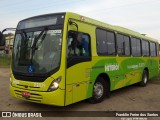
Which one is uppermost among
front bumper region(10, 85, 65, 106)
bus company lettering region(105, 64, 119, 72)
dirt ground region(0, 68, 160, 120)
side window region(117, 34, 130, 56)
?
side window region(117, 34, 130, 56)

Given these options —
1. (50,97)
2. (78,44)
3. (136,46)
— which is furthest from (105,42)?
(136,46)

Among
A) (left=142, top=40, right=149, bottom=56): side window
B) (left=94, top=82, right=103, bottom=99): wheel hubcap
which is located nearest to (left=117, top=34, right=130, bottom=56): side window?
(left=94, top=82, right=103, bottom=99): wheel hubcap

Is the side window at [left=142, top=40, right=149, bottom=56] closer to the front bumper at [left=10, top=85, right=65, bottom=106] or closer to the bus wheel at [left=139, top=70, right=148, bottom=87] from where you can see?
the bus wheel at [left=139, top=70, right=148, bottom=87]

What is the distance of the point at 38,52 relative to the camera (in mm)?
7355

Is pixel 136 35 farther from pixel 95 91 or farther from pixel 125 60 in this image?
pixel 95 91

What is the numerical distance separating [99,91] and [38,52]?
286 centimetres

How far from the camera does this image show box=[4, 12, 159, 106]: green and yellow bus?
704 centimetres

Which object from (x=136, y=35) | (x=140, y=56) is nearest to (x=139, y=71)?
(x=140, y=56)

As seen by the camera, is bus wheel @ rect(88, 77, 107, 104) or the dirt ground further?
bus wheel @ rect(88, 77, 107, 104)

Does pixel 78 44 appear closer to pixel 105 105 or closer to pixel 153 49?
pixel 105 105

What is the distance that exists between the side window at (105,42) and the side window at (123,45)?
497mm

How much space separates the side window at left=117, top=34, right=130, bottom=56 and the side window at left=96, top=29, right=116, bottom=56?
0.50 metres

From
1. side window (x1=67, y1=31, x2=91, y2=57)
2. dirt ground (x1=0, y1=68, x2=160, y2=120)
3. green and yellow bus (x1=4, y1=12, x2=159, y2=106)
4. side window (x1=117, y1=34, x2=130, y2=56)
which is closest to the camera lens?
green and yellow bus (x1=4, y1=12, x2=159, y2=106)

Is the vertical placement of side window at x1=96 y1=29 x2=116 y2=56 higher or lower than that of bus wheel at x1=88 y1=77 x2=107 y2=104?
higher
